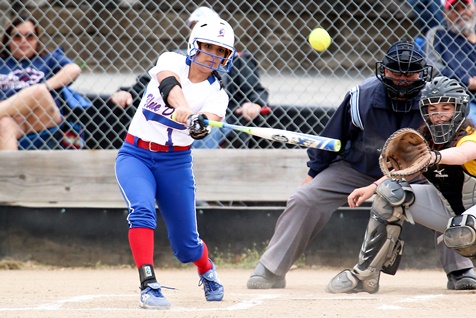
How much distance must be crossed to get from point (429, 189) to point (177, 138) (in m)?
1.51

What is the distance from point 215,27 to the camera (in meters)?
4.37

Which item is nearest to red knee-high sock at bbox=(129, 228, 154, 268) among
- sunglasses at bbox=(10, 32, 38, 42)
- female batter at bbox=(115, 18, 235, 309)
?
female batter at bbox=(115, 18, 235, 309)

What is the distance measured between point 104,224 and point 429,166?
2.97 metres

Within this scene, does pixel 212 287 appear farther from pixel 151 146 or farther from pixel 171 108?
pixel 171 108

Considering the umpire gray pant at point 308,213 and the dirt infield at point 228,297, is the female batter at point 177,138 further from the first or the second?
the umpire gray pant at point 308,213

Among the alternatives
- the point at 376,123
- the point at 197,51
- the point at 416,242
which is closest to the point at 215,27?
the point at 197,51

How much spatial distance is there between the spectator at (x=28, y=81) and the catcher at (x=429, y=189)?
2769 millimetres

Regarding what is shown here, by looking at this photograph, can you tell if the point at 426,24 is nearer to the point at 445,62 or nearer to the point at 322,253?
the point at 445,62

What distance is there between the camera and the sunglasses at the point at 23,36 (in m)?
6.56

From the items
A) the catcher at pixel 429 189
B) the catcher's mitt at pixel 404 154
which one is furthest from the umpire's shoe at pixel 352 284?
the catcher's mitt at pixel 404 154

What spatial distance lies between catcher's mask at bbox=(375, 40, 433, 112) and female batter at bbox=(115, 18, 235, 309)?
3.30 feet

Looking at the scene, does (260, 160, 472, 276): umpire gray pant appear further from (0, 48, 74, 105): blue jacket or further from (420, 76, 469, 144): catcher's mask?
(0, 48, 74, 105): blue jacket

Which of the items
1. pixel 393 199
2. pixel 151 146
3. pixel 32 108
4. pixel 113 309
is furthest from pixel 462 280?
pixel 32 108

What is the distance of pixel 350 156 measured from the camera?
529 cm
